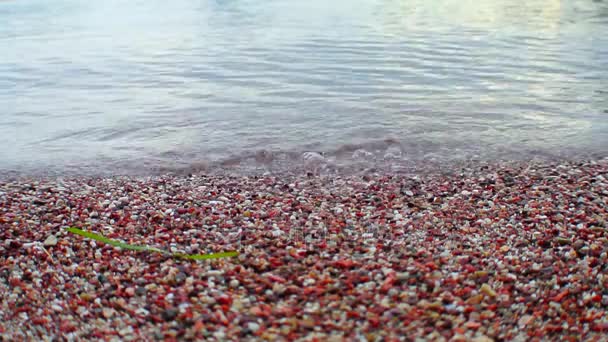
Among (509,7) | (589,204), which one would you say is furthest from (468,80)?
(509,7)

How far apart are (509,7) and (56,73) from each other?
21456 millimetres

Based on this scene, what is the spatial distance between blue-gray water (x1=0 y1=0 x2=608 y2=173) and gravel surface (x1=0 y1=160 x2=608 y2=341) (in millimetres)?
1745

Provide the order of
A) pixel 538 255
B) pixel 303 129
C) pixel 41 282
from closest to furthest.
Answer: pixel 41 282 → pixel 538 255 → pixel 303 129

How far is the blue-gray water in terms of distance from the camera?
793cm

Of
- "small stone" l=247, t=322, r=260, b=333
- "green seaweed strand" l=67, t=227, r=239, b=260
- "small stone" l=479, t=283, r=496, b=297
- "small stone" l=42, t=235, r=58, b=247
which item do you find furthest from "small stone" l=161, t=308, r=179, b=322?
"small stone" l=479, t=283, r=496, b=297

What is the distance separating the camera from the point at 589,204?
5.28 meters

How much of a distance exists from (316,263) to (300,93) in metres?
7.41

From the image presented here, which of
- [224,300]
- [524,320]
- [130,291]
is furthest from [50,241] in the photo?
[524,320]

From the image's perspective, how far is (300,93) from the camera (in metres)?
11.3

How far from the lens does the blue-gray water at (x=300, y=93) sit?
26.0ft

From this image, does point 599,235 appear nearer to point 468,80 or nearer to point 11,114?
point 468,80

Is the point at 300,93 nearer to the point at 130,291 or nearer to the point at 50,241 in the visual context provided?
the point at 50,241

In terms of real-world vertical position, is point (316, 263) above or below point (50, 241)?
below

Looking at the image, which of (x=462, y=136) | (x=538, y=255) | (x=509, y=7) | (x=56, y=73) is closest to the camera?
(x=538, y=255)
